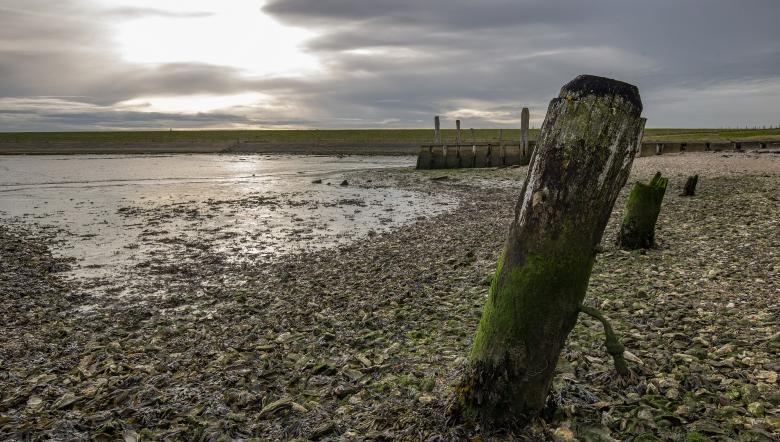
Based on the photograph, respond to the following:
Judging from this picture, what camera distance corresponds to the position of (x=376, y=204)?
28.5m

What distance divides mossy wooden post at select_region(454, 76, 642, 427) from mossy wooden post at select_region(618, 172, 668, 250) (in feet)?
29.3

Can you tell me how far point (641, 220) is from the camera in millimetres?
12250

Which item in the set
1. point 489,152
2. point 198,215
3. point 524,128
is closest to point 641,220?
point 198,215

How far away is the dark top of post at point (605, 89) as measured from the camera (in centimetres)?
408

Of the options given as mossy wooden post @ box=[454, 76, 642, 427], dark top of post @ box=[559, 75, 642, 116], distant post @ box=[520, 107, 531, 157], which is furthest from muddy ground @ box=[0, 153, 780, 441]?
distant post @ box=[520, 107, 531, 157]

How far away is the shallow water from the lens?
55.7 feet

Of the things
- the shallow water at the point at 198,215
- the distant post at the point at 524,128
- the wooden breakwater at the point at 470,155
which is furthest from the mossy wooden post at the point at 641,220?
the wooden breakwater at the point at 470,155

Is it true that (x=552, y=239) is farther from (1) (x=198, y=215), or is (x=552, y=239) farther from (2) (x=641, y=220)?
(1) (x=198, y=215)

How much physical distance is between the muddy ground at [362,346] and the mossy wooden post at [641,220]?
2.20 ft

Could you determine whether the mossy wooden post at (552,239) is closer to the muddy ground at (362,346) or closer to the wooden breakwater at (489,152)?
the muddy ground at (362,346)

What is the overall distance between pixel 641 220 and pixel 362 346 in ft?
26.8

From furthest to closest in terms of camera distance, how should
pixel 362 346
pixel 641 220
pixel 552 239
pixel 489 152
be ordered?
pixel 489 152 < pixel 641 220 < pixel 362 346 < pixel 552 239

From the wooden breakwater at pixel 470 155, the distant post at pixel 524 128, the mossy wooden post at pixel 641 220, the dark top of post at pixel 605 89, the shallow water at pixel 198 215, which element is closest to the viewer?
the dark top of post at pixel 605 89

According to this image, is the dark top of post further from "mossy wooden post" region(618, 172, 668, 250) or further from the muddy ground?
"mossy wooden post" region(618, 172, 668, 250)
